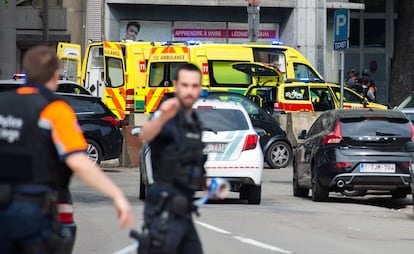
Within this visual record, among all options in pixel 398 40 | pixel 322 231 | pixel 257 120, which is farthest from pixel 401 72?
pixel 322 231

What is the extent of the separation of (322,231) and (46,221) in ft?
25.6

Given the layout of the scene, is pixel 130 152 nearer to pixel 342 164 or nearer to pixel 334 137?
pixel 334 137

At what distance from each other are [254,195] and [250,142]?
39.0 inches

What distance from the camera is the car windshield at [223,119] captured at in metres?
15.9

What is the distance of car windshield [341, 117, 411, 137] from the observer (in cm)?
1709

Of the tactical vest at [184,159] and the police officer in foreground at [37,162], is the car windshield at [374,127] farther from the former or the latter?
the police officer in foreground at [37,162]

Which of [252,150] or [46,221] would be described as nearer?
[46,221]

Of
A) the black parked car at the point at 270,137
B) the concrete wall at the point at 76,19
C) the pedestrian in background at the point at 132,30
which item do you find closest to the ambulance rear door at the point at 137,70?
the black parked car at the point at 270,137

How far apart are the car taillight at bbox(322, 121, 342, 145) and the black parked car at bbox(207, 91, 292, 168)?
799 centimetres

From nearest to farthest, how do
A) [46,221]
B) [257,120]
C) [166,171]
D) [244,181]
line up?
[46,221] → [166,171] → [244,181] → [257,120]

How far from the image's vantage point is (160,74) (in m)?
30.0

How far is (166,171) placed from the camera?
6.95 meters

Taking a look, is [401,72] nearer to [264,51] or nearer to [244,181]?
[264,51]

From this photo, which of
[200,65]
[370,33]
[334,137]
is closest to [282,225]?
[334,137]
